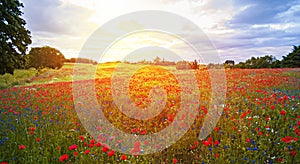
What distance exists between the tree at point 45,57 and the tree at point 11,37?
49.7 feet

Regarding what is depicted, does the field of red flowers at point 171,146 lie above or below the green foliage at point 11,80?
below

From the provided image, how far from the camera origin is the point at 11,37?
595 inches

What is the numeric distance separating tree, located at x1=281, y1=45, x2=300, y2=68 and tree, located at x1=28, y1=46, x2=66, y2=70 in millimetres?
29993

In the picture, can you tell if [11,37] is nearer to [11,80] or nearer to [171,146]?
[11,80]

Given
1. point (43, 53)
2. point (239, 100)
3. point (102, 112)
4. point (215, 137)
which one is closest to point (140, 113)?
point (102, 112)

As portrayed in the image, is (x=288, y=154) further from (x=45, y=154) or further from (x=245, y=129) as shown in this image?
(x=45, y=154)

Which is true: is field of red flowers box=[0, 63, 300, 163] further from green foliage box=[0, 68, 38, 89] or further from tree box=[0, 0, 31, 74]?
green foliage box=[0, 68, 38, 89]

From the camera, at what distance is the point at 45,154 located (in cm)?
407

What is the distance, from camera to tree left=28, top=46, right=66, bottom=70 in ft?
98.6

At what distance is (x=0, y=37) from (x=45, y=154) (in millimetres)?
13909

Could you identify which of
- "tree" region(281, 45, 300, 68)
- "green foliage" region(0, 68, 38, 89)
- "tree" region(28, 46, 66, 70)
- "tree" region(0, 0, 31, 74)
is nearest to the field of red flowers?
"tree" region(0, 0, 31, 74)

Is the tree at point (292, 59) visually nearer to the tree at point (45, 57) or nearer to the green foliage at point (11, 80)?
the green foliage at point (11, 80)

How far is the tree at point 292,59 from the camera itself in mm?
26545

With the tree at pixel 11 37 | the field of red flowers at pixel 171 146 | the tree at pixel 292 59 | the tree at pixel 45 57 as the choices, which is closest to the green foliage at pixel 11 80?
the tree at pixel 11 37
